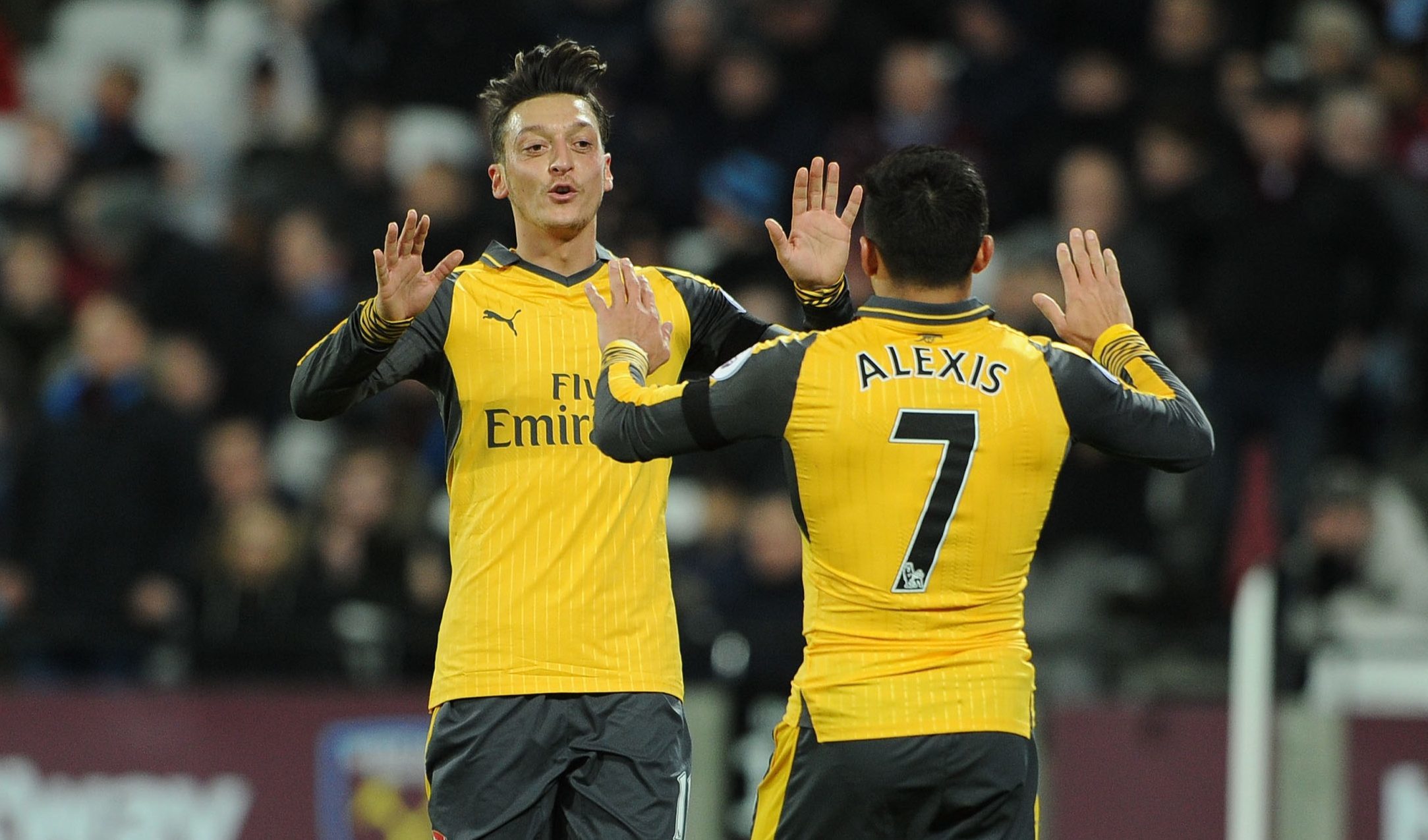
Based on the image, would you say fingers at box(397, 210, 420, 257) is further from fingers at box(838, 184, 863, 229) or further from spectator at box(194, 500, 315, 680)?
spectator at box(194, 500, 315, 680)

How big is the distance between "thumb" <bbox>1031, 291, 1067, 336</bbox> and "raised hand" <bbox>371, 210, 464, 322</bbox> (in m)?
1.43

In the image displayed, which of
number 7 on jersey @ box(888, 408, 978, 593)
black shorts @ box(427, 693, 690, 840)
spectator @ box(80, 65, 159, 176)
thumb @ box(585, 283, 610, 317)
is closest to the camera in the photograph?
number 7 on jersey @ box(888, 408, 978, 593)

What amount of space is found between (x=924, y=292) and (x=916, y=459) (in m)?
0.40

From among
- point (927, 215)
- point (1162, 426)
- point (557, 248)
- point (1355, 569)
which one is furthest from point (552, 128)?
point (1355, 569)

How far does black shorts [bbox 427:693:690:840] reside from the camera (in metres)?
5.21

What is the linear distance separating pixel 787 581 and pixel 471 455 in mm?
4546

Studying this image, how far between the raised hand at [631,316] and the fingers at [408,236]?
19.9 inches

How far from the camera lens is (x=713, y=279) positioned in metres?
11.1

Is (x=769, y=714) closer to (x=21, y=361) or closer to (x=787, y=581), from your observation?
(x=787, y=581)

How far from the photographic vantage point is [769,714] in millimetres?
9352

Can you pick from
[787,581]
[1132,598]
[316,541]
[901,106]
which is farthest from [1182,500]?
[316,541]

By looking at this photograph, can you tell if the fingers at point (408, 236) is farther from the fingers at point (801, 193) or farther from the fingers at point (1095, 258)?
the fingers at point (1095, 258)

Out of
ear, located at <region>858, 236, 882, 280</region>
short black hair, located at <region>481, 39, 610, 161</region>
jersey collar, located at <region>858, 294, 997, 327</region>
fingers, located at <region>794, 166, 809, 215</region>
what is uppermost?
short black hair, located at <region>481, 39, 610, 161</region>

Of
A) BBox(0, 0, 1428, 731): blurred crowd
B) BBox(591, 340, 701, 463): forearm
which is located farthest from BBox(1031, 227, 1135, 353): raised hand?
BBox(0, 0, 1428, 731): blurred crowd
